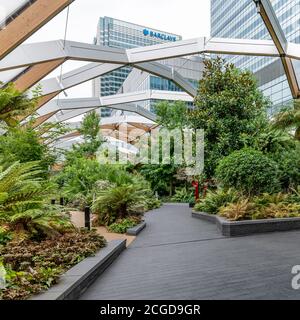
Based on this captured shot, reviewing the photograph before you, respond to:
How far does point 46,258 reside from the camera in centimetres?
398

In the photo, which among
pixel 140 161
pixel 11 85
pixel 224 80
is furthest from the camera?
pixel 140 161

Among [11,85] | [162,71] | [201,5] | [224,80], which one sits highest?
[201,5]

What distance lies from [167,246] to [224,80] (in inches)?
294

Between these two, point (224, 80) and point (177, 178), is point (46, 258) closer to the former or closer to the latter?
point (224, 80)

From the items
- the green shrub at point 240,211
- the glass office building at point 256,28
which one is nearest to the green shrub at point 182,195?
the glass office building at point 256,28

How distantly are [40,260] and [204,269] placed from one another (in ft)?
6.21

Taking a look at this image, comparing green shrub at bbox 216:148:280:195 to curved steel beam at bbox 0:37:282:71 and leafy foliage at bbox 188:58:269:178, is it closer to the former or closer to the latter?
leafy foliage at bbox 188:58:269:178

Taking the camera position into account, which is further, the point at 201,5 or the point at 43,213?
the point at 201,5

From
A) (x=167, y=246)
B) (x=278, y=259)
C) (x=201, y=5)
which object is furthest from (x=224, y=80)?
(x=278, y=259)

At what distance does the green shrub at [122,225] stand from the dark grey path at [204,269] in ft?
3.49

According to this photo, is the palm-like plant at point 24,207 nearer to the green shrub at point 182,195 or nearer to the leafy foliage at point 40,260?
the leafy foliage at point 40,260

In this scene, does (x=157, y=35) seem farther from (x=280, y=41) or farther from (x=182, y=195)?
(x=182, y=195)

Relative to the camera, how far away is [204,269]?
414 centimetres
